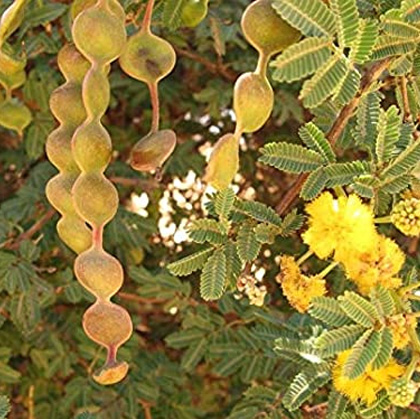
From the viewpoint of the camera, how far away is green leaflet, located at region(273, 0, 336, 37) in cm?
85

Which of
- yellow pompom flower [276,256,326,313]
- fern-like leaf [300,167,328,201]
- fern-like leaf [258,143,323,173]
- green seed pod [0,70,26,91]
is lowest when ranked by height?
yellow pompom flower [276,256,326,313]

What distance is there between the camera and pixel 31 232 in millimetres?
1674

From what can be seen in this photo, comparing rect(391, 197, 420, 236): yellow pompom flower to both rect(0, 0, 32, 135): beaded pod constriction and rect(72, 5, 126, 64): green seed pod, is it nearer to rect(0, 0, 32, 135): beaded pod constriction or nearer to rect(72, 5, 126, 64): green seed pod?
rect(72, 5, 126, 64): green seed pod

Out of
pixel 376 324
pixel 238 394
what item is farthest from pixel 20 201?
pixel 376 324

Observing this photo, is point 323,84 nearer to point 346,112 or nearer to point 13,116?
point 346,112

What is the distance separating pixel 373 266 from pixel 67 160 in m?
0.27

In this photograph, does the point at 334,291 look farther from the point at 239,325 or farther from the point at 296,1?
the point at 296,1

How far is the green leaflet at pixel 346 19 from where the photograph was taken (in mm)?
856

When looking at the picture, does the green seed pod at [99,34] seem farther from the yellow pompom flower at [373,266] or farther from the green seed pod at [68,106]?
the yellow pompom flower at [373,266]

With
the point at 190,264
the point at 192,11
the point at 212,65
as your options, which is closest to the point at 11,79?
the point at 192,11

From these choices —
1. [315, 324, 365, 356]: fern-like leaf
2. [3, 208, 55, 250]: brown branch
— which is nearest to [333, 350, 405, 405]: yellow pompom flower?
[315, 324, 365, 356]: fern-like leaf

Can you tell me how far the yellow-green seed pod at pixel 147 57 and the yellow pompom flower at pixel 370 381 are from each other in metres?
0.29

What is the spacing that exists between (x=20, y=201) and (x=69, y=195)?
81cm

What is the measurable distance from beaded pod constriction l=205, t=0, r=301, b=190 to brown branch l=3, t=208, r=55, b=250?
80 cm
